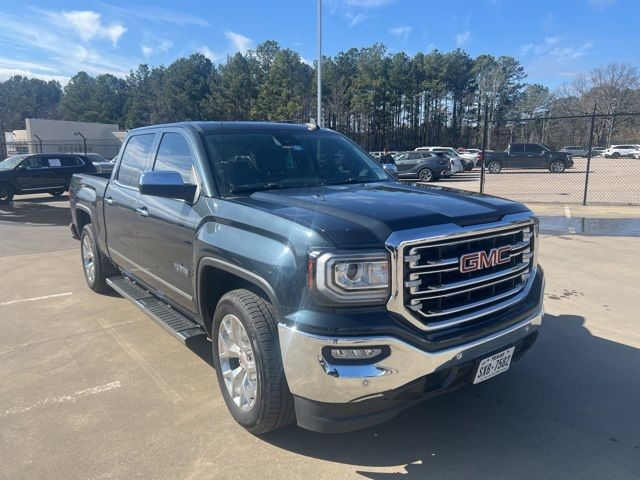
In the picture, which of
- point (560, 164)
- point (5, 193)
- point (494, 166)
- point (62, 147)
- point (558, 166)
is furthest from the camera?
point (62, 147)

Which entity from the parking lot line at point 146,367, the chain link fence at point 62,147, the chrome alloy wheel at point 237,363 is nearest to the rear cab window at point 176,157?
the chrome alloy wheel at point 237,363

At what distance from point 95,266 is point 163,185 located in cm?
317

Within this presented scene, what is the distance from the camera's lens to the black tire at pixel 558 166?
32.3 metres

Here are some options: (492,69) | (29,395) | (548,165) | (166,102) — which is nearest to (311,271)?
(29,395)

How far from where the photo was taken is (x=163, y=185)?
3383 millimetres

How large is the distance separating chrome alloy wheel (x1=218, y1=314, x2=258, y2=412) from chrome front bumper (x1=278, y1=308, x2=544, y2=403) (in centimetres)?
41

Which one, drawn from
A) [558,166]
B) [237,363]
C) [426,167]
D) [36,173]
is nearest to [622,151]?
[558,166]

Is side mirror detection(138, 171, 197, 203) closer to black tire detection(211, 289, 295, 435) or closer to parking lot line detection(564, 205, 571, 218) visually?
black tire detection(211, 289, 295, 435)

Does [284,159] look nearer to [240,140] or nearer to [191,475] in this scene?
[240,140]

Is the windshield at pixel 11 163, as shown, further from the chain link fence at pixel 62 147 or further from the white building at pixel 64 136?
the white building at pixel 64 136

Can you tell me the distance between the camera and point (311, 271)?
2494 mm

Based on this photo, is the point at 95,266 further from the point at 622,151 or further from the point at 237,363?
the point at 622,151

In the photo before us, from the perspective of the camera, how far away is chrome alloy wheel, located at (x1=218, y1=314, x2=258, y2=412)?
9.83ft

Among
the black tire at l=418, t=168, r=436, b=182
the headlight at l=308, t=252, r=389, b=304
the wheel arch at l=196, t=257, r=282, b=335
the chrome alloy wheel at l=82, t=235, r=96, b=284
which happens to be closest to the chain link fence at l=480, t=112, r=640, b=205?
the black tire at l=418, t=168, r=436, b=182
